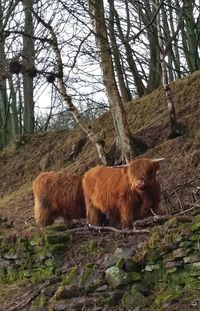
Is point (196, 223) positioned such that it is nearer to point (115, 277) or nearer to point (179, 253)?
point (179, 253)

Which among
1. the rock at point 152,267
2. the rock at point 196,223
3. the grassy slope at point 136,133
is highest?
the grassy slope at point 136,133

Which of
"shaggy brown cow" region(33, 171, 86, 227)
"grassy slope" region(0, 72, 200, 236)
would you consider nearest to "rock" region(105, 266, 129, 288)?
"shaggy brown cow" region(33, 171, 86, 227)

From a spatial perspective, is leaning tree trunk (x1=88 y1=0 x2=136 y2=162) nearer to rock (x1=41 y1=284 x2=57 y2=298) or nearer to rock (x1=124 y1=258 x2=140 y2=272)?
rock (x1=41 y1=284 x2=57 y2=298)

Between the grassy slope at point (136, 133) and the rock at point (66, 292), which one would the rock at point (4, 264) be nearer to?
the grassy slope at point (136, 133)

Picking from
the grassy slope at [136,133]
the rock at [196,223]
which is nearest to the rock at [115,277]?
the rock at [196,223]

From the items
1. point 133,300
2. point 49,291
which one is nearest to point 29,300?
point 49,291

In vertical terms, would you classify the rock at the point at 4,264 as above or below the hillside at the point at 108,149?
below

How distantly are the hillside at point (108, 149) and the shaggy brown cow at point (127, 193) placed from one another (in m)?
0.31

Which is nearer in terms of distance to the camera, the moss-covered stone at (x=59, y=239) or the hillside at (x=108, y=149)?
the moss-covered stone at (x=59, y=239)

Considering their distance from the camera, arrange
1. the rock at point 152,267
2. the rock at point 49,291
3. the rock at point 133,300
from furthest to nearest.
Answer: the rock at point 49,291 → the rock at point 152,267 → the rock at point 133,300

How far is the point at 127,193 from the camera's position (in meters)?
8.70

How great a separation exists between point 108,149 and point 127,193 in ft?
22.9

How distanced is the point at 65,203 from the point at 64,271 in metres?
1.61

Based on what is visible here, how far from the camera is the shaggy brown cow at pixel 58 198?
10008mm
